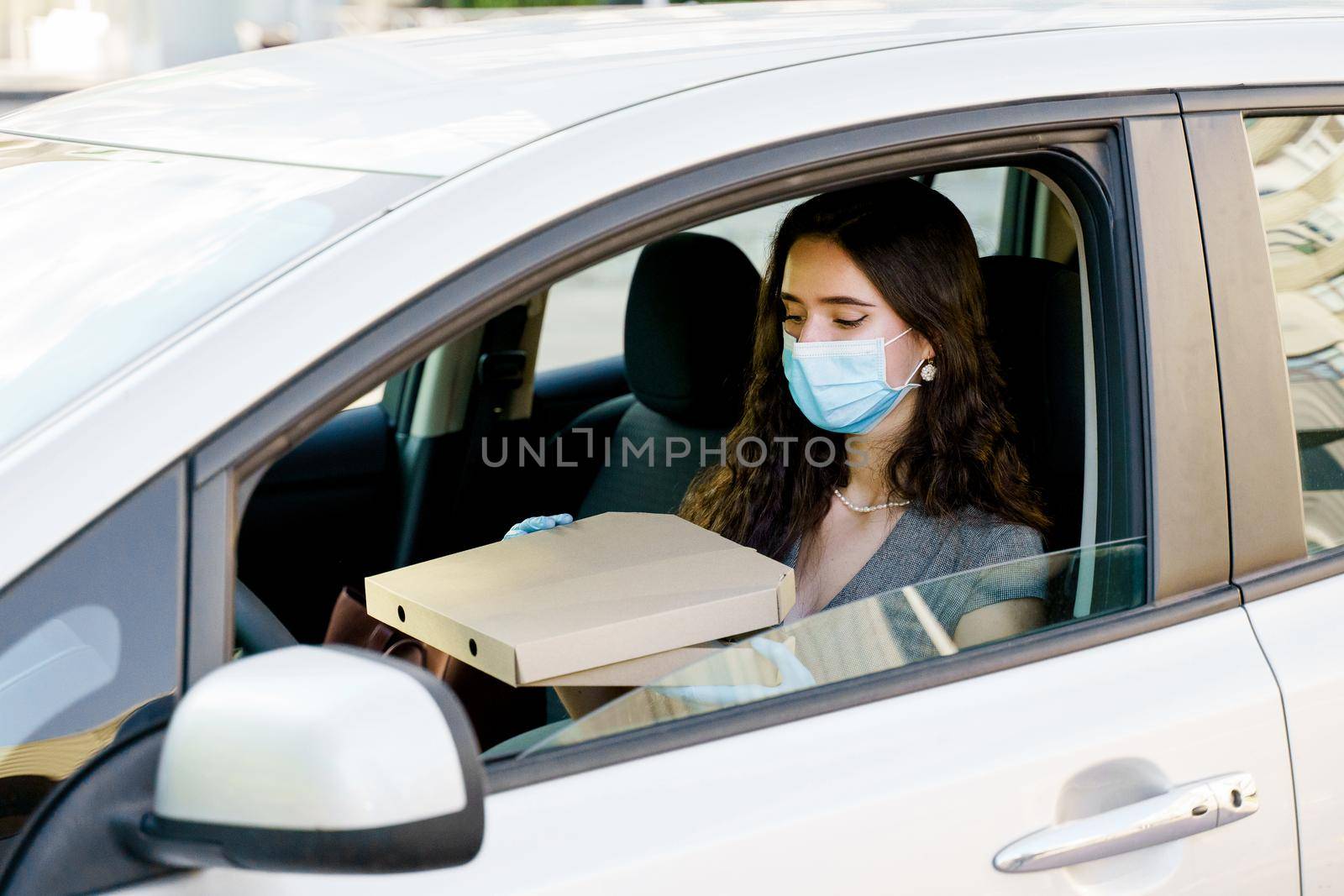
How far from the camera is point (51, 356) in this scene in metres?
1.17

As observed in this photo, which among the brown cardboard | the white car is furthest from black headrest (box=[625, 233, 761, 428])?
the brown cardboard

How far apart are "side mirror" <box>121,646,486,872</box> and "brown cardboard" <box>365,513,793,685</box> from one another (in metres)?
0.36

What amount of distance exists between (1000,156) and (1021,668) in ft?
1.62

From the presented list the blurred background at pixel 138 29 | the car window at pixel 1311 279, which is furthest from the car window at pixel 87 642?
the blurred background at pixel 138 29

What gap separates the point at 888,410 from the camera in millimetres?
2008

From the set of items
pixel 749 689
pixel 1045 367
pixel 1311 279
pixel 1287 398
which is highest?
pixel 1311 279

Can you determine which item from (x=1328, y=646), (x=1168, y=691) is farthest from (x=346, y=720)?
(x=1328, y=646)

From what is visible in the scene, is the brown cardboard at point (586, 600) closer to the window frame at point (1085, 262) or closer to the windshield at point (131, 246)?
the window frame at point (1085, 262)

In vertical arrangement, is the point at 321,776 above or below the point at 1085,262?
below

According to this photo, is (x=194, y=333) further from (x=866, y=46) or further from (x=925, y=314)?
(x=925, y=314)

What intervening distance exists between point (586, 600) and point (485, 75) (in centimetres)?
53

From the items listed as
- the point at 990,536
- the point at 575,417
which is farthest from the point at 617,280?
the point at 990,536

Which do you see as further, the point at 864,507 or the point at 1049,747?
the point at 864,507

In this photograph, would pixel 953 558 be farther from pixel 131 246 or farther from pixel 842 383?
pixel 131 246
